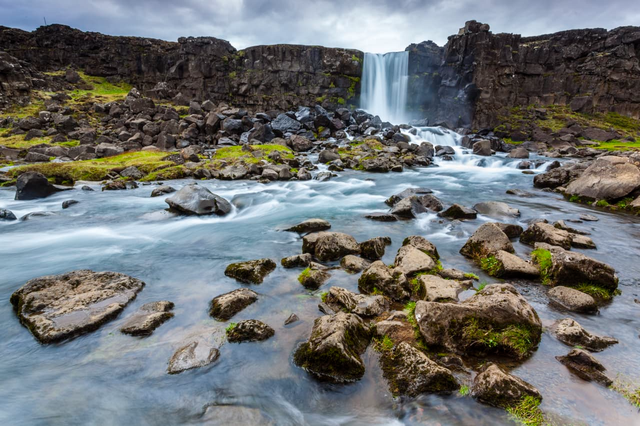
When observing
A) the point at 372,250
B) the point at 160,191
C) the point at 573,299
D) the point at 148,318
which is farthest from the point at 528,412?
the point at 160,191

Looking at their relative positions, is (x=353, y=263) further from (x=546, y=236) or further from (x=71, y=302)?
(x=71, y=302)

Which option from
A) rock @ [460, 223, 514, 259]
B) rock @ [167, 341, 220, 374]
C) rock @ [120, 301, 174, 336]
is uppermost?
rock @ [460, 223, 514, 259]

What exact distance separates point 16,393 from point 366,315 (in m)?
5.06

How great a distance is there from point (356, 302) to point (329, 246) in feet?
8.44

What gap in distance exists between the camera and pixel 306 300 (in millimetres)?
6391

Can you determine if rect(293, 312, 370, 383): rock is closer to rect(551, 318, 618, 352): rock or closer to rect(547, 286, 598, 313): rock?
rect(551, 318, 618, 352): rock

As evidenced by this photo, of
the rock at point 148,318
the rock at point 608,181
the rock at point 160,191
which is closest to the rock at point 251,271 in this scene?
the rock at point 148,318

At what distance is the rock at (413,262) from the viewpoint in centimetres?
696

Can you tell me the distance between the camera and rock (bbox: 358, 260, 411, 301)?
6.24 m

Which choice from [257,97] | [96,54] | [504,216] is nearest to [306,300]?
[504,216]

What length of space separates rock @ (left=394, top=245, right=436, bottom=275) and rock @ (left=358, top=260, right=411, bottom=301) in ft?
1.10

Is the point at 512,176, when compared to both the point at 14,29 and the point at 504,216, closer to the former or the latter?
the point at 504,216

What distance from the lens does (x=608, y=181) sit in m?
14.1

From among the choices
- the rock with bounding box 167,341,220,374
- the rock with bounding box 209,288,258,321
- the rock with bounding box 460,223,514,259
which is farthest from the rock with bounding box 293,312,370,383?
the rock with bounding box 460,223,514,259
